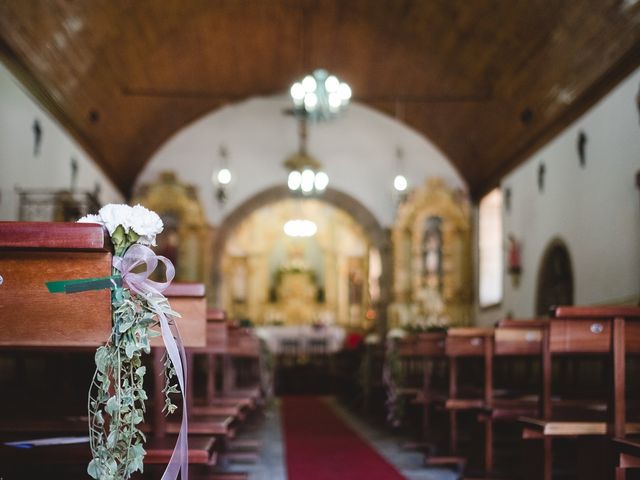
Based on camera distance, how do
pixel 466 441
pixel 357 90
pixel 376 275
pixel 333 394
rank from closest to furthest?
pixel 466 441 → pixel 357 90 → pixel 333 394 → pixel 376 275

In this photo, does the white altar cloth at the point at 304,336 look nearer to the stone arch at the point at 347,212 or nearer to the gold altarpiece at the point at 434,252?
the stone arch at the point at 347,212

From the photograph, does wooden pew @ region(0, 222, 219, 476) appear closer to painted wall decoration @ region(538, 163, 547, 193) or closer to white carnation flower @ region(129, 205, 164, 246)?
white carnation flower @ region(129, 205, 164, 246)

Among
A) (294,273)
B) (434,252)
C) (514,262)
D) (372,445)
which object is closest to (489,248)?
(434,252)

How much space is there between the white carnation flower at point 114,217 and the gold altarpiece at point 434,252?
12.9 metres

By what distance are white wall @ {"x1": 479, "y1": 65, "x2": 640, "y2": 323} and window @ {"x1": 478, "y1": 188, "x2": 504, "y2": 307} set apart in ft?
7.69

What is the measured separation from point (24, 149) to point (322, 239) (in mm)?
13280

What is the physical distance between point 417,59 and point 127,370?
11.2 metres

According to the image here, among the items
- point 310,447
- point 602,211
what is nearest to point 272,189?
point 602,211

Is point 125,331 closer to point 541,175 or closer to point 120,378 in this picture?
point 120,378

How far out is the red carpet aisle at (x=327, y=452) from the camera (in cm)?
561

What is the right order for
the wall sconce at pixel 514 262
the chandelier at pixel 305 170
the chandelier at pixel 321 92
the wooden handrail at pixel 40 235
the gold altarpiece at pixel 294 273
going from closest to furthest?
the wooden handrail at pixel 40 235, the chandelier at pixel 321 92, the wall sconce at pixel 514 262, the chandelier at pixel 305 170, the gold altarpiece at pixel 294 273

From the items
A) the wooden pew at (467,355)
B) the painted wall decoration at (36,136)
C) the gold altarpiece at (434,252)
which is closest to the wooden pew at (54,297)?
the wooden pew at (467,355)

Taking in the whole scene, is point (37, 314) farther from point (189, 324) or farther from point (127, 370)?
point (189, 324)

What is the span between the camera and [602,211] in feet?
30.2
